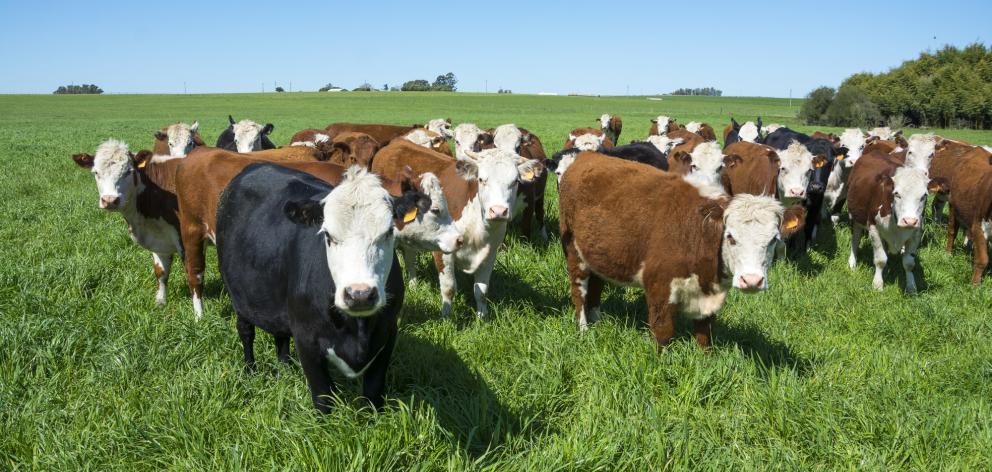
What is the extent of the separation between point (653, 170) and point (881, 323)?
262 centimetres

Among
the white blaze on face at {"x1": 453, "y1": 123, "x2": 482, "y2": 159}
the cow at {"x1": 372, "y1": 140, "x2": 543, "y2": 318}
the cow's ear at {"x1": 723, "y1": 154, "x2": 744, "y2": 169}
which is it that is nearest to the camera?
the cow at {"x1": 372, "y1": 140, "x2": 543, "y2": 318}

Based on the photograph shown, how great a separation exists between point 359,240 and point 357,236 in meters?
0.02

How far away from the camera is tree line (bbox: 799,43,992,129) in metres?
46.9

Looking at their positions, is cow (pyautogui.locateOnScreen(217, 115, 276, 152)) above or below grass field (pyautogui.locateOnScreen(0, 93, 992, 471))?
above

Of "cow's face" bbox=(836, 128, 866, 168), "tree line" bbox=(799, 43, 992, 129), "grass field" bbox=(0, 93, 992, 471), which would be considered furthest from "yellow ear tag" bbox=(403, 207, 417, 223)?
"tree line" bbox=(799, 43, 992, 129)

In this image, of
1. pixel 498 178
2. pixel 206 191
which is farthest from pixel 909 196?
pixel 206 191

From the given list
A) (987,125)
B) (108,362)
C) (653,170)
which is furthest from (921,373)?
(987,125)

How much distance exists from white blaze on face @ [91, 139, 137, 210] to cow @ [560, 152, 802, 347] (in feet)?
15.5

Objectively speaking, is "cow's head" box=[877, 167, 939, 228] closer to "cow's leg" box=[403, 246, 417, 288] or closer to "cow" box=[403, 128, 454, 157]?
"cow's leg" box=[403, 246, 417, 288]

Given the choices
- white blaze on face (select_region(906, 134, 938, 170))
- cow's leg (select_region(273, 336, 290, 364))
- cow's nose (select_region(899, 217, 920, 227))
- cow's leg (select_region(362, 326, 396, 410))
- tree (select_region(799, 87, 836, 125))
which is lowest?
cow's leg (select_region(273, 336, 290, 364))

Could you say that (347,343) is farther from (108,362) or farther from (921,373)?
(921,373)

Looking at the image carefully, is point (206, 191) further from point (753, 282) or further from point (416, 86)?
point (416, 86)

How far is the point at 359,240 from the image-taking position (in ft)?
10.6

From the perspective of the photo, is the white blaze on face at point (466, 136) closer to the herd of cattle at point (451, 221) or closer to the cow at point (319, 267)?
the herd of cattle at point (451, 221)
